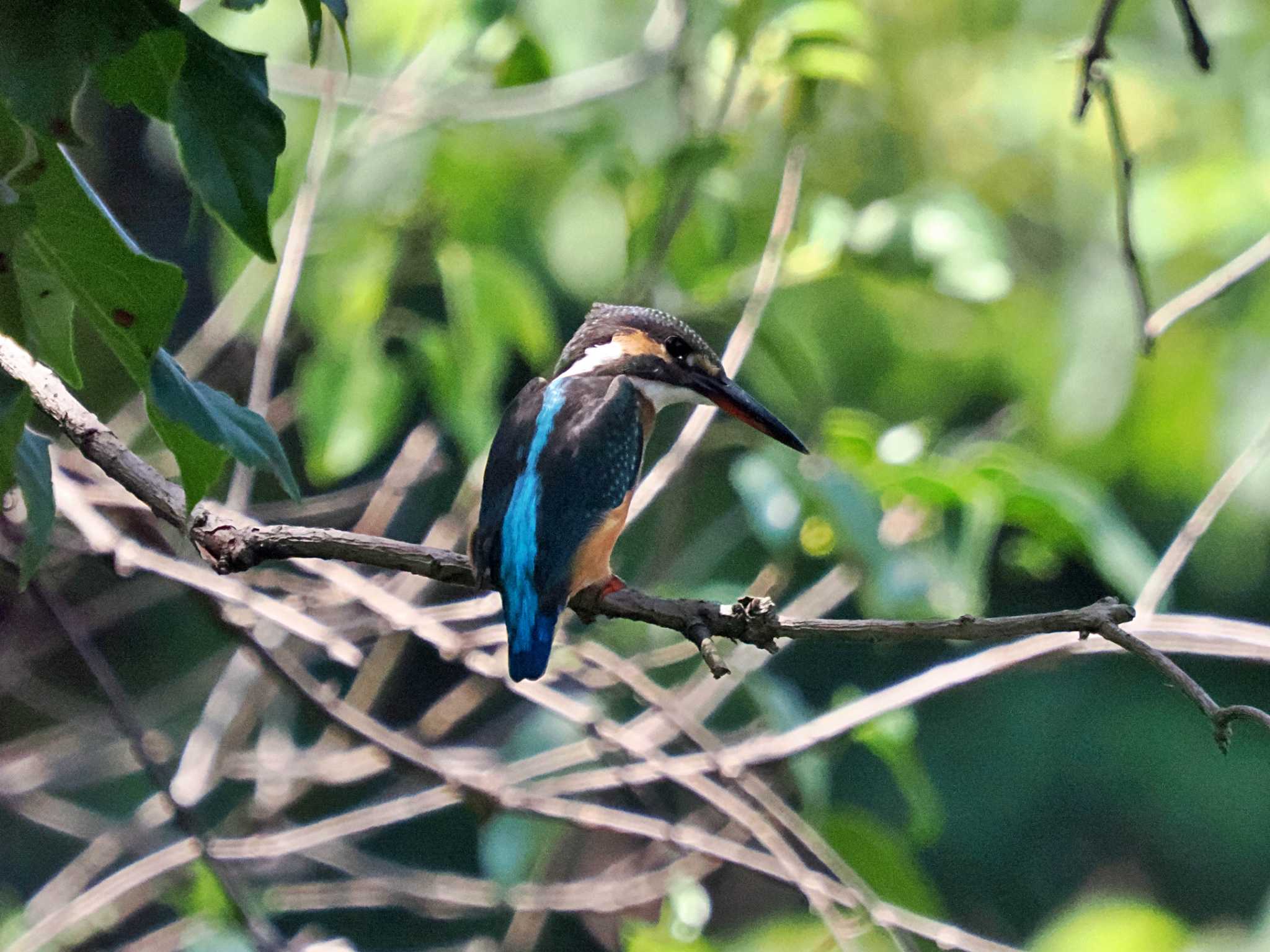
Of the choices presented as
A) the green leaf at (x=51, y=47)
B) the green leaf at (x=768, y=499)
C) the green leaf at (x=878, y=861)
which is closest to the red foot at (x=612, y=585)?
the green leaf at (x=768, y=499)

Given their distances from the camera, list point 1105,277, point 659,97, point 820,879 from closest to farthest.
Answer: point 820,879 → point 659,97 → point 1105,277

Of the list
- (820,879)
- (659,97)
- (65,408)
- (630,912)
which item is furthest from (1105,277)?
(65,408)

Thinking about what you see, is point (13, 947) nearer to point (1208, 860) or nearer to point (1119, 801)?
point (1119, 801)

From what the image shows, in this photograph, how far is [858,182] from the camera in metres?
4.30

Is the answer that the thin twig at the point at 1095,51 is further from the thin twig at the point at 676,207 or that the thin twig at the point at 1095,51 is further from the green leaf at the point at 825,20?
the thin twig at the point at 676,207

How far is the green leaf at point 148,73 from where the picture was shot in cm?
89

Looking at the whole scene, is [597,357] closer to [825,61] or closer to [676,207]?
[676,207]

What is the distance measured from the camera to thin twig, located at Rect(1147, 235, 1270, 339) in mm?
1864

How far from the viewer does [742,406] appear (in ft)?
6.93

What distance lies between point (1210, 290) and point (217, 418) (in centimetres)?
140

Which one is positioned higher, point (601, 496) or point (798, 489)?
point (601, 496)

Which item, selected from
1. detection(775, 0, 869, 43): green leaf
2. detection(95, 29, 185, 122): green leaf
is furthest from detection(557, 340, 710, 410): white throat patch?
detection(95, 29, 185, 122): green leaf

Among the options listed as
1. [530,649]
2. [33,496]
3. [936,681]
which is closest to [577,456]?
[530,649]

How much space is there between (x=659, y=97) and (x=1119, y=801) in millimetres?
4100
